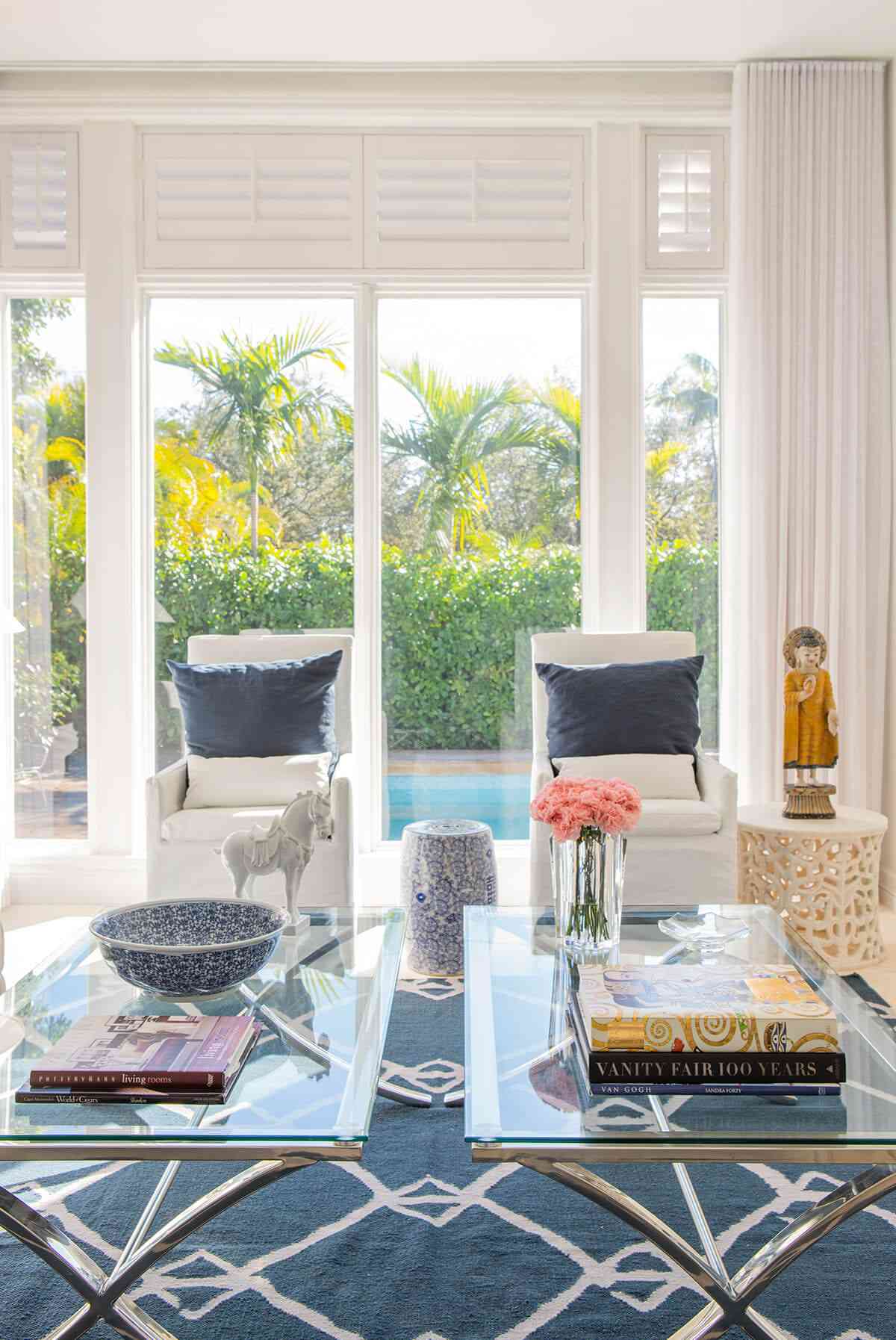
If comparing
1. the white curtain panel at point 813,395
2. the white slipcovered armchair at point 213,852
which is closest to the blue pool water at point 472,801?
the white curtain panel at point 813,395

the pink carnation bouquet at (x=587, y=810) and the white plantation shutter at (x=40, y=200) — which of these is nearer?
the pink carnation bouquet at (x=587, y=810)

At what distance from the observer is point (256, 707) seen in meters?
3.59

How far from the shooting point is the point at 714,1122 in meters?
1.42

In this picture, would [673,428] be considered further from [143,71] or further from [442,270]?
[143,71]

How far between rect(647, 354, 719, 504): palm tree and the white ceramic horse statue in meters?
2.67

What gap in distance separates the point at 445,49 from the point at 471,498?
5.30 ft

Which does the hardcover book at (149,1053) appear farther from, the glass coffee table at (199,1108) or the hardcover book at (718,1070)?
the hardcover book at (718,1070)

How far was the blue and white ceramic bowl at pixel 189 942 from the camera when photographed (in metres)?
1.75

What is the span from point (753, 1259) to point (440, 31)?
3.90m

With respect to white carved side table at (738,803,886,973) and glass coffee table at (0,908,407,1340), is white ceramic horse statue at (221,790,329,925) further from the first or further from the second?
white carved side table at (738,803,886,973)

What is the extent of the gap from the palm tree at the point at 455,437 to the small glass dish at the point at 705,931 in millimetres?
2350

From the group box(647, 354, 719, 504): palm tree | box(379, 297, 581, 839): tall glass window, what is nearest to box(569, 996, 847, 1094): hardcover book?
box(379, 297, 581, 839): tall glass window

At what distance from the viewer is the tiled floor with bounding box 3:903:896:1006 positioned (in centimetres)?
323

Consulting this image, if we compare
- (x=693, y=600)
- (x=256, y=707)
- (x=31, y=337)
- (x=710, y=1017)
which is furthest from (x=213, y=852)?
(x=31, y=337)
